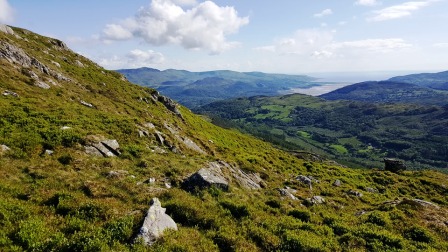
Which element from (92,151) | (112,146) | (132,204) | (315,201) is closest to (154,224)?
(132,204)

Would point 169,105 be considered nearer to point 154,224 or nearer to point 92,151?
point 92,151

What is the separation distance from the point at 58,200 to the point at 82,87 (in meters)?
52.5

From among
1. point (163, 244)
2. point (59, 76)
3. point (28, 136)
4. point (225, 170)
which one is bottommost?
point (225, 170)

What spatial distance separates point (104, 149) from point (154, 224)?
14731 millimetres

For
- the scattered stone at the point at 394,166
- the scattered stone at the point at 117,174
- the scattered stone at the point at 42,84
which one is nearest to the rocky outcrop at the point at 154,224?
the scattered stone at the point at 117,174

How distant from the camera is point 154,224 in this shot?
43.8 feet

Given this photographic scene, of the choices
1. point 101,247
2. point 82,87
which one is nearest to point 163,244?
point 101,247

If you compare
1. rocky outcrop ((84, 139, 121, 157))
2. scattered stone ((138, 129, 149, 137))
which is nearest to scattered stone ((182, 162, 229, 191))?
rocky outcrop ((84, 139, 121, 157))

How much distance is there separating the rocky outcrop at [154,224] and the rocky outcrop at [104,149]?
11.4 m

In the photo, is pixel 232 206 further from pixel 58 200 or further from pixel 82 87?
pixel 82 87

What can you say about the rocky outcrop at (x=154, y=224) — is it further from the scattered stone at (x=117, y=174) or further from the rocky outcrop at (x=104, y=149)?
the rocky outcrop at (x=104, y=149)

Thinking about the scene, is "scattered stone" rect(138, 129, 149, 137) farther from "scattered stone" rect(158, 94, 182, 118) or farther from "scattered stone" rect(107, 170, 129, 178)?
"scattered stone" rect(158, 94, 182, 118)

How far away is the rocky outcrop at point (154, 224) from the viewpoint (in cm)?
1233

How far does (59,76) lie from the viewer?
59.5 metres
